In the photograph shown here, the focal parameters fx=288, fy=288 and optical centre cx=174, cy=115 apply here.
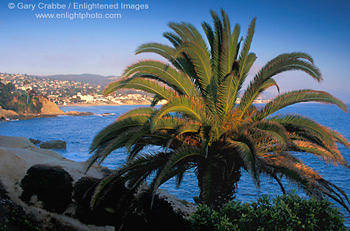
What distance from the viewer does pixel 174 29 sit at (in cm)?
802

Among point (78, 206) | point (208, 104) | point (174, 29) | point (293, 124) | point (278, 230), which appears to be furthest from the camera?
point (78, 206)

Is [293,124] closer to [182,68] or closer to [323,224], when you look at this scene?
[323,224]

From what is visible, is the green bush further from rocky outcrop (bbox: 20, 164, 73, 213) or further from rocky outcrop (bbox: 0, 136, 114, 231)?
rocky outcrop (bbox: 20, 164, 73, 213)

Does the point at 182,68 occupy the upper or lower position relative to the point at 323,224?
upper

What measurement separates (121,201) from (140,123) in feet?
8.79

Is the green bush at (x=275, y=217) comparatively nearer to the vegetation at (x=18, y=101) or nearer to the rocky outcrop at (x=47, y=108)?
the vegetation at (x=18, y=101)

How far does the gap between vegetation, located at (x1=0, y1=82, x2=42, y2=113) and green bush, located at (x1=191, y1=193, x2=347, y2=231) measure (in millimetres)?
116412

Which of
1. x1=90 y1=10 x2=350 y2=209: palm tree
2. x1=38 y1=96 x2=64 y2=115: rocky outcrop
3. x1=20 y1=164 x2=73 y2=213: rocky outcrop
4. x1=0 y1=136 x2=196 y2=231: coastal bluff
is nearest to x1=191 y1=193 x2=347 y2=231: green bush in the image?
x1=90 y1=10 x2=350 y2=209: palm tree

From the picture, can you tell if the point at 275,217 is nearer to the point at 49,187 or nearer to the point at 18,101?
the point at 49,187

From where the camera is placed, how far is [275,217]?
6.17 m

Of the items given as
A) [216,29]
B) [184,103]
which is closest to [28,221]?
[184,103]

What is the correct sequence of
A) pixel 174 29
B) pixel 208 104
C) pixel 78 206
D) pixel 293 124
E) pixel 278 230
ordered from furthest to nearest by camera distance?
pixel 78 206 < pixel 174 29 < pixel 208 104 < pixel 293 124 < pixel 278 230

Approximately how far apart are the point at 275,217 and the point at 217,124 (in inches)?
94.8

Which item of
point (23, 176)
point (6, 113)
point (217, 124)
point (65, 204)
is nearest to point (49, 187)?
point (65, 204)
